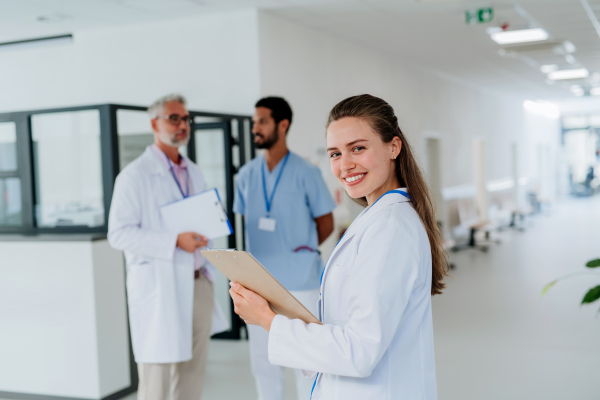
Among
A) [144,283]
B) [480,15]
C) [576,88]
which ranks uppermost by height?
[576,88]

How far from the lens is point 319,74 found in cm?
641

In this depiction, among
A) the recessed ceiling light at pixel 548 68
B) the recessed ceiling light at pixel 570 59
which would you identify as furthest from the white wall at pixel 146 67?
the recessed ceiling light at pixel 548 68

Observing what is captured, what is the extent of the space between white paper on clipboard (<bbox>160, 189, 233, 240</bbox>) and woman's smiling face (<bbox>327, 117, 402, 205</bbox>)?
1381mm

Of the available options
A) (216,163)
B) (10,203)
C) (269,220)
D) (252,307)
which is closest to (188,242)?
(269,220)

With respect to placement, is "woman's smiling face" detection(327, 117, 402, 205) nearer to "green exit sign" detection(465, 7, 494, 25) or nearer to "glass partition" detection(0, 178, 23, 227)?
"glass partition" detection(0, 178, 23, 227)

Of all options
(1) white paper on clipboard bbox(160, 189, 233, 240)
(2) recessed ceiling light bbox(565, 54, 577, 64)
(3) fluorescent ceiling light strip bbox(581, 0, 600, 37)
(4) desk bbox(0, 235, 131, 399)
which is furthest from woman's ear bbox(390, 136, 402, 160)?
(2) recessed ceiling light bbox(565, 54, 577, 64)

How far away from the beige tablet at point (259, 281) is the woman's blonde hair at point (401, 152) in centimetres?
37

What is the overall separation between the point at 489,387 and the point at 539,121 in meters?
17.9

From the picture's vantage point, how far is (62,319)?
3.66 meters

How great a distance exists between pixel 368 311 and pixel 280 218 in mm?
1904

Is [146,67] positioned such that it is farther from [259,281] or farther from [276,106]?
[259,281]

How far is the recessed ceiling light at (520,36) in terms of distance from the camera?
692 centimetres

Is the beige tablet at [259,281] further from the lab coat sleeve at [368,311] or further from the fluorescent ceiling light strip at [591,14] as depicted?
the fluorescent ceiling light strip at [591,14]

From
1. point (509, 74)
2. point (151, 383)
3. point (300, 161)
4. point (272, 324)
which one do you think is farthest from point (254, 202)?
point (509, 74)
